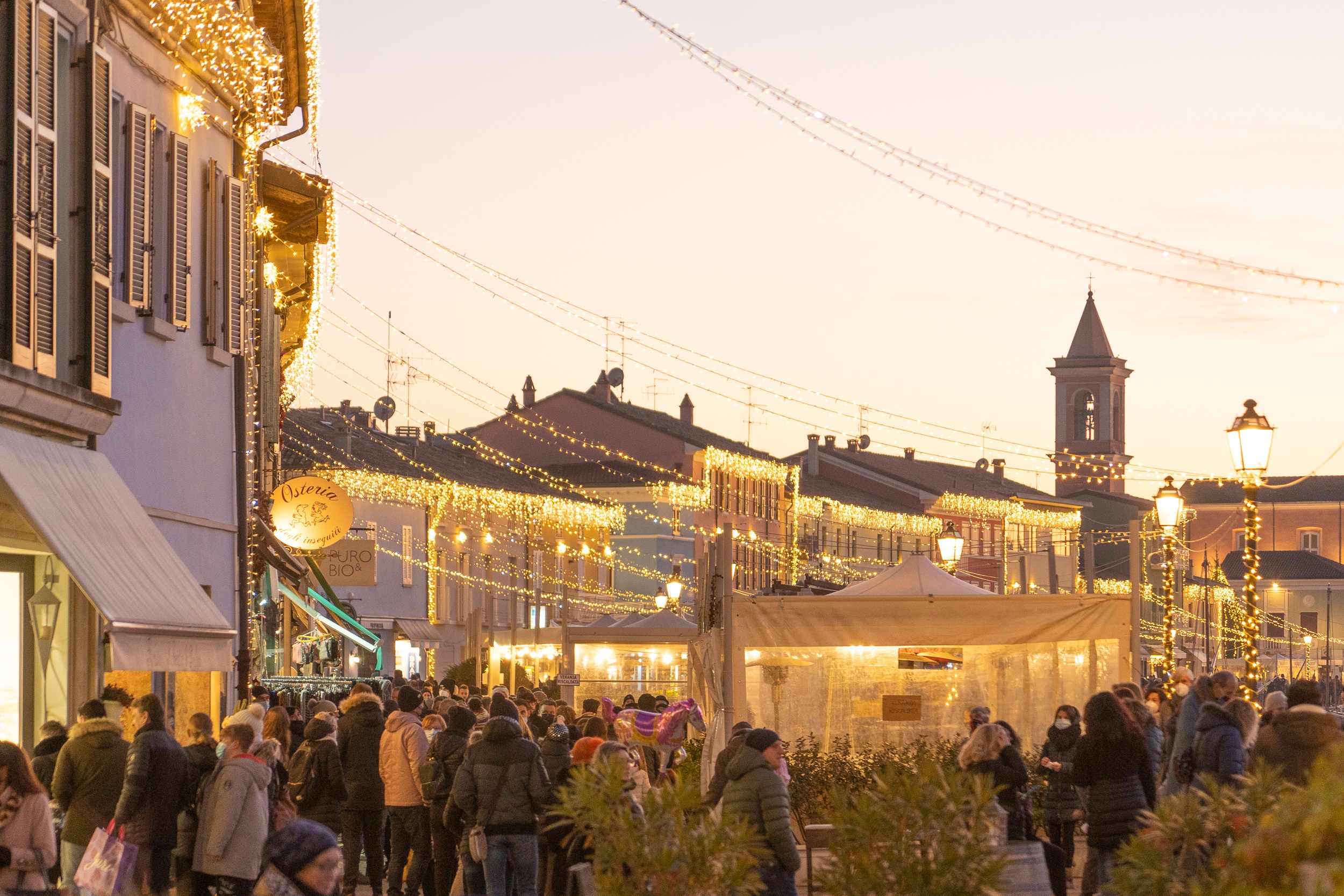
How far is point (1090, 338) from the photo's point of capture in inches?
5285

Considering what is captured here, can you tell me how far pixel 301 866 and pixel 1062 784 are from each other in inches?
359

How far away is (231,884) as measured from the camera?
996 cm

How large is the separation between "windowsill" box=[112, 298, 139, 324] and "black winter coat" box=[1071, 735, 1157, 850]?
7302 millimetres

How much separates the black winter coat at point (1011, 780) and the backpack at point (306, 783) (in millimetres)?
4300

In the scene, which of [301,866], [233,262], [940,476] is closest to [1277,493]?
[940,476]

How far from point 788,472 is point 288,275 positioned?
53.1 metres

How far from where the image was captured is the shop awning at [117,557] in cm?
1017

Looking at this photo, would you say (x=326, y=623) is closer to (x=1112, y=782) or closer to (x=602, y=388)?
(x=1112, y=782)

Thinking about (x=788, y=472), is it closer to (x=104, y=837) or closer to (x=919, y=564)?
(x=919, y=564)

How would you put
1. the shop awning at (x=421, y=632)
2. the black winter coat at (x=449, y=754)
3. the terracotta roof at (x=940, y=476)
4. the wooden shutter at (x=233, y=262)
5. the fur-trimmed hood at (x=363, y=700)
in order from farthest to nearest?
the terracotta roof at (x=940, y=476)
the shop awning at (x=421, y=632)
the wooden shutter at (x=233, y=262)
the fur-trimmed hood at (x=363, y=700)
the black winter coat at (x=449, y=754)

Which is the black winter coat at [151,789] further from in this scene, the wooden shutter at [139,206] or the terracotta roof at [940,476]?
the terracotta roof at [940,476]

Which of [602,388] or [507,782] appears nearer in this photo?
[507,782]

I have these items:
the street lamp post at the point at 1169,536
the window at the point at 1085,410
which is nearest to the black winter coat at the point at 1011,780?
the street lamp post at the point at 1169,536

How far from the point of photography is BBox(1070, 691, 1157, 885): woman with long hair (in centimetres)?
1091
